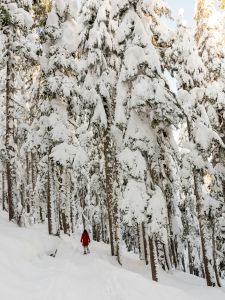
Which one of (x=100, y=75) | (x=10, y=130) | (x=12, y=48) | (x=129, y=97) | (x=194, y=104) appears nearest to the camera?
(x=129, y=97)

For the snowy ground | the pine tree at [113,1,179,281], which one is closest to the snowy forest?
the pine tree at [113,1,179,281]

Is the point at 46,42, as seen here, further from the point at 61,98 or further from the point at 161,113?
the point at 161,113

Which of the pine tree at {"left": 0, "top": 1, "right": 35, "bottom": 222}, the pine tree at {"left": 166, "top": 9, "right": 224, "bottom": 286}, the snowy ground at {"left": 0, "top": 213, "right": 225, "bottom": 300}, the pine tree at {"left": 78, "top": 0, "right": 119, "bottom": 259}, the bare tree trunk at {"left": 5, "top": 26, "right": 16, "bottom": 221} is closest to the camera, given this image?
the snowy ground at {"left": 0, "top": 213, "right": 225, "bottom": 300}

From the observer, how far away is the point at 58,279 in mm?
14844

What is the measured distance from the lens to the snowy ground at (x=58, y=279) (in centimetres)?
1324

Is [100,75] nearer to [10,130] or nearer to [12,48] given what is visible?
[12,48]

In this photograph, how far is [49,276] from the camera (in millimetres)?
15328

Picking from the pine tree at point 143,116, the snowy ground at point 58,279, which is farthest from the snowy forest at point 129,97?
the snowy ground at point 58,279

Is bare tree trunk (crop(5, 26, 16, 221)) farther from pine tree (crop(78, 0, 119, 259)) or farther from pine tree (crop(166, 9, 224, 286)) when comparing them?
pine tree (crop(166, 9, 224, 286))

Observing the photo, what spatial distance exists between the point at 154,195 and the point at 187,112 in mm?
5915

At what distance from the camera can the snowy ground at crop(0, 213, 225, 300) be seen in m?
13.2

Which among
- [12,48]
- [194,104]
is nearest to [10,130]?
[12,48]

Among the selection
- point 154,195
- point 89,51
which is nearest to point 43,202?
point 89,51

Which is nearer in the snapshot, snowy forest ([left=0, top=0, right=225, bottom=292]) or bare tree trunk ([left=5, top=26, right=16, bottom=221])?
snowy forest ([left=0, top=0, right=225, bottom=292])
